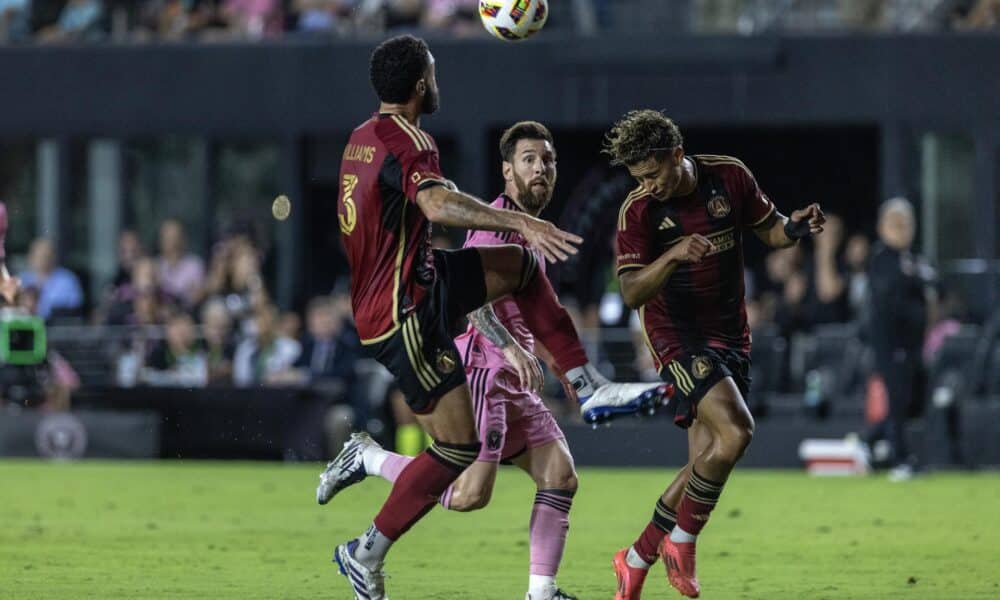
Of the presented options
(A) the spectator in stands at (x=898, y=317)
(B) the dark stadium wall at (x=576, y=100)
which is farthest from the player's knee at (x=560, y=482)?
(B) the dark stadium wall at (x=576, y=100)

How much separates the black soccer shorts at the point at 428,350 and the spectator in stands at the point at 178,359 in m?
12.9

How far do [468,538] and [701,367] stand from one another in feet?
13.2

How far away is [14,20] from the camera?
81.7ft

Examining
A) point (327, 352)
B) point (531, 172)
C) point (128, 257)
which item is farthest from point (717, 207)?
point (128, 257)

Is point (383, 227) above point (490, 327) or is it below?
above

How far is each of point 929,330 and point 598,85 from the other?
18.3 ft

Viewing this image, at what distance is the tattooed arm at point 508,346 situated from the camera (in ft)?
29.0

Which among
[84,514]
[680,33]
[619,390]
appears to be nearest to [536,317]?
[619,390]

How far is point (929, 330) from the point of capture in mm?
20219

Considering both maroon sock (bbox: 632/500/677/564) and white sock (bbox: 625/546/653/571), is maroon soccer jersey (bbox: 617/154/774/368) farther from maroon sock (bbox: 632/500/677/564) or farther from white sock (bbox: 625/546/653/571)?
white sock (bbox: 625/546/653/571)

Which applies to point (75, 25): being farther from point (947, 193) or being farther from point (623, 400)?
point (623, 400)

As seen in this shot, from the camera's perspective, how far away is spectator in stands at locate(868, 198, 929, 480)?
17969mm

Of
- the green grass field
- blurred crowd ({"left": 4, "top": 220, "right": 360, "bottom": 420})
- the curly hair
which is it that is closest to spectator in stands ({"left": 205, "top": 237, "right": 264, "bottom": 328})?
blurred crowd ({"left": 4, "top": 220, "right": 360, "bottom": 420})

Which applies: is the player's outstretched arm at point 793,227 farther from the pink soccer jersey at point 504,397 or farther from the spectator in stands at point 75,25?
the spectator in stands at point 75,25
